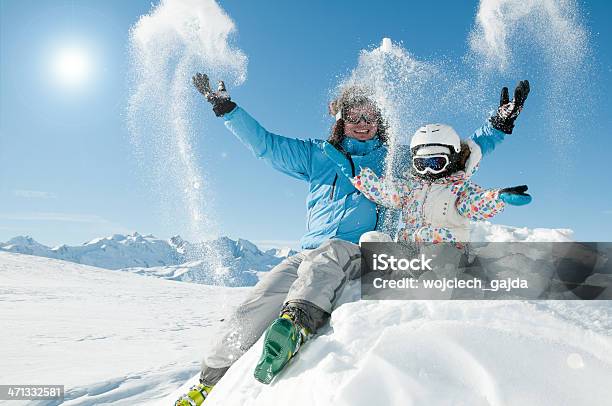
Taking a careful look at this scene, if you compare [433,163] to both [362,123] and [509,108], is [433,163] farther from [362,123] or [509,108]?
[509,108]

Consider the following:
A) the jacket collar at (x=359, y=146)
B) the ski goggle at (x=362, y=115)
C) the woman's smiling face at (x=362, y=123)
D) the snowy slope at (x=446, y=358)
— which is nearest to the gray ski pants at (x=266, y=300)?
the snowy slope at (x=446, y=358)

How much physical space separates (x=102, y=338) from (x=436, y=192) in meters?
7.65

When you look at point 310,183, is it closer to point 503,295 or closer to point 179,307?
point 503,295

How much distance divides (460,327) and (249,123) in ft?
11.2

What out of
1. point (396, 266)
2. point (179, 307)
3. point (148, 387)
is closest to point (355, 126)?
point (396, 266)

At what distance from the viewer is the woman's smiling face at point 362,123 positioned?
4.59 m

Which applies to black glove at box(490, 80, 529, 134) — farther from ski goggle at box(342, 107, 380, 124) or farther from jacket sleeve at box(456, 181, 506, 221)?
ski goggle at box(342, 107, 380, 124)

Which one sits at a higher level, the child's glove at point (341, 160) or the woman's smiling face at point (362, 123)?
the woman's smiling face at point (362, 123)

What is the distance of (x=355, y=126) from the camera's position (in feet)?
15.1

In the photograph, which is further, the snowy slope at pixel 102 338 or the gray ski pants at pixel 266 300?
the snowy slope at pixel 102 338

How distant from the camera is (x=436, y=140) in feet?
12.9

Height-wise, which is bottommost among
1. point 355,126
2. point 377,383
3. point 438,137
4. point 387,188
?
point 377,383

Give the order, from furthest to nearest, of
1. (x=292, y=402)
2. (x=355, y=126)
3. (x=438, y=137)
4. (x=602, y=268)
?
(x=355, y=126) → (x=438, y=137) → (x=602, y=268) → (x=292, y=402)

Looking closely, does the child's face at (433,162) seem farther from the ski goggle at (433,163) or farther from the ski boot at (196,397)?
the ski boot at (196,397)
